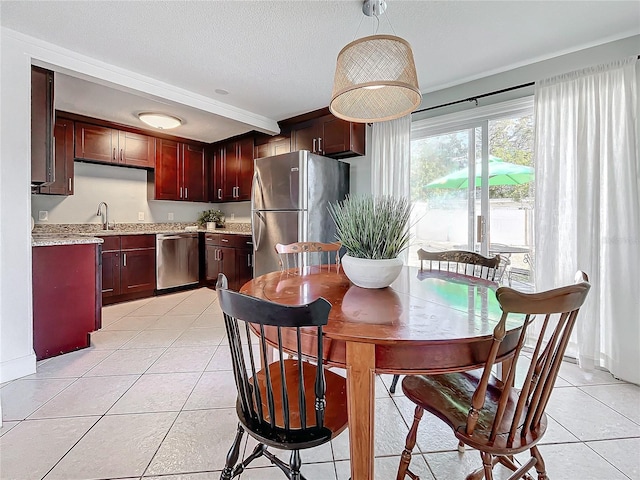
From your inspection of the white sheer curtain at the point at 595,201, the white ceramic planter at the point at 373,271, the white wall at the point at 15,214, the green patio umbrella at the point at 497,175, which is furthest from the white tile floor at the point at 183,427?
the green patio umbrella at the point at 497,175

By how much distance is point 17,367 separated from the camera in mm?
2092

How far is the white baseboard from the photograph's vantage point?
2.04 meters

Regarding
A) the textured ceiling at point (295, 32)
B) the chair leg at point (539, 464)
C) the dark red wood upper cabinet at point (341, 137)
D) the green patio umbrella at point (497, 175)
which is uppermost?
the textured ceiling at point (295, 32)

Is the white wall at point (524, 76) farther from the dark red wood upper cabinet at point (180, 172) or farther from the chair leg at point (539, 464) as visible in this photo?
the dark red wood upper cabinet at point (180, 172)

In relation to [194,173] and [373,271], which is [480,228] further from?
[194,173]

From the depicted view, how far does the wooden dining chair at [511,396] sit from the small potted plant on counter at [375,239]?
1.62ft

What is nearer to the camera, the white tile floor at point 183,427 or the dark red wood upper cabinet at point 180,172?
the white tile floor at point 183,427

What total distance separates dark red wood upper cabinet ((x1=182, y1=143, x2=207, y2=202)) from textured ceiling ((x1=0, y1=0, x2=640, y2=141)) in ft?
7.13

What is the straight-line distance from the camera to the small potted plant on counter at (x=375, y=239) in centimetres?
144

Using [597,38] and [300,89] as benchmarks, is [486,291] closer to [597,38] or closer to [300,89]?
[597,38]

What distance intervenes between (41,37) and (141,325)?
2499mm

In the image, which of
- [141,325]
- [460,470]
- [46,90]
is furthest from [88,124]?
[460,470]

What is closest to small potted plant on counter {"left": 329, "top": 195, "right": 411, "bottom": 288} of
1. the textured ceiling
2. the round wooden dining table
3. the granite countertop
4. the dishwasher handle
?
the round wooden dining table

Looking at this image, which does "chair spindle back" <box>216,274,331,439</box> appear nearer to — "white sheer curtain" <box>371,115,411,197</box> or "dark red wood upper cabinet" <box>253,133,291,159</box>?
"white sheer curtain" <box>371,115,411,197</box>
